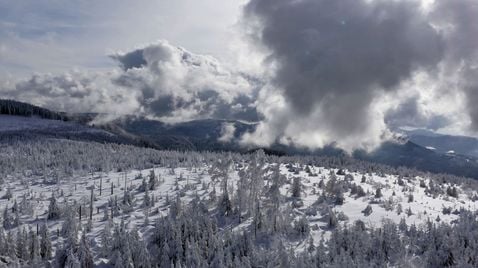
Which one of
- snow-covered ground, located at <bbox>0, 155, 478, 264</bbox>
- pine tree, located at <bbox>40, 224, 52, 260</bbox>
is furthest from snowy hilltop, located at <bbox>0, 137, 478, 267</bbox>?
snow-covered ground, located at <bbox>0, 155, 478, 264</bbox>

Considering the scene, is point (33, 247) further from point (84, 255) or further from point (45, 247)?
point (84, 255)

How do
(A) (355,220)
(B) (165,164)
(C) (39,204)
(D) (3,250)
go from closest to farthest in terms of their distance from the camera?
(D) (3,250)
(A) (355,220)
(C) (39,204)
(B) (165,164)

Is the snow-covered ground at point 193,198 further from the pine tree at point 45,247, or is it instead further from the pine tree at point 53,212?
the pine tree at point 45,247

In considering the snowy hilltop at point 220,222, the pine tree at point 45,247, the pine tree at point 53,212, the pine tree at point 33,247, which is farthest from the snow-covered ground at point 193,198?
the pine tree at point 33,247

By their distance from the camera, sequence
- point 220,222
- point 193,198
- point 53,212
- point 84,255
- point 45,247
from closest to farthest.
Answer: point 84,255 → point 45,247 → point 220,222 → point 53,212 → point 193,198

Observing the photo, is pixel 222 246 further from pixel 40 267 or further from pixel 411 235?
pixel 411 235

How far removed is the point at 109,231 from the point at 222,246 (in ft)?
76.1

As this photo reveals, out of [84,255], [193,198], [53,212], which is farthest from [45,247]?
[193,198]

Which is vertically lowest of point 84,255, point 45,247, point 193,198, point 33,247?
point 84,255

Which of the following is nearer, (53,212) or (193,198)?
(53,212)

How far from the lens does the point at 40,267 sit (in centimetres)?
8294

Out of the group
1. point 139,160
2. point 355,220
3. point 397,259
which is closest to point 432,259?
point 397,259

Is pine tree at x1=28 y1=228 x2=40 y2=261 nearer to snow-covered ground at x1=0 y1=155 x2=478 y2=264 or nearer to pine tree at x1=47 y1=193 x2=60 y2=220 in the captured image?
snow-covered ground at x1=0 y1=155 x2=478 y2=264

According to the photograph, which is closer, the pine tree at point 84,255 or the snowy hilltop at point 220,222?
the pine tree at point 84,255
